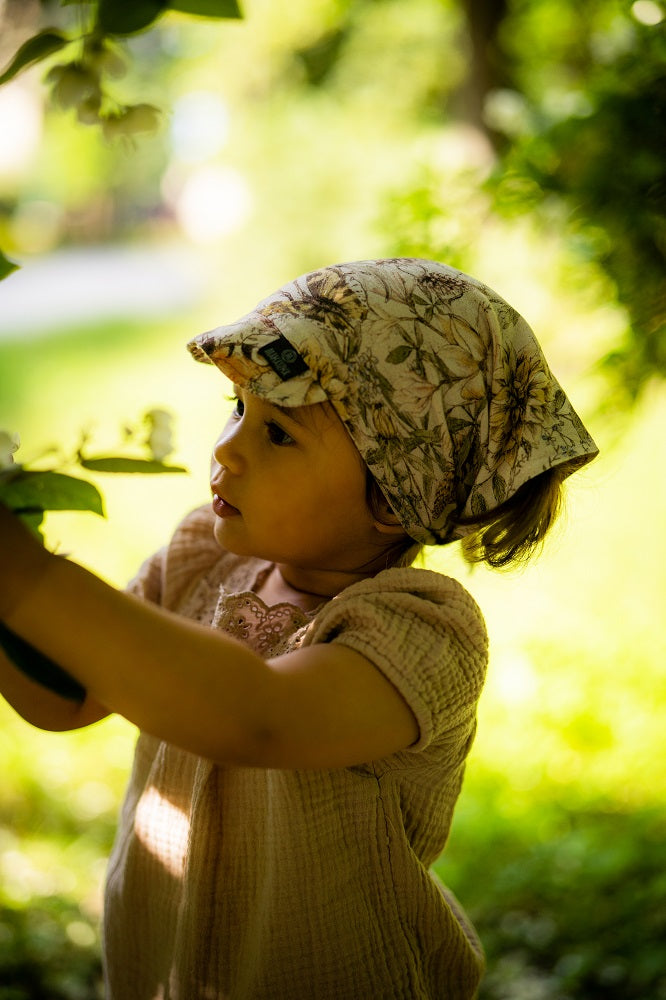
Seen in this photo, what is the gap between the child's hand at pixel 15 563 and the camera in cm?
89

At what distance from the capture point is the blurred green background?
2100mm

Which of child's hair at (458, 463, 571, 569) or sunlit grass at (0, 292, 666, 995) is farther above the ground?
child's hair at (458, 463, 571, 569)

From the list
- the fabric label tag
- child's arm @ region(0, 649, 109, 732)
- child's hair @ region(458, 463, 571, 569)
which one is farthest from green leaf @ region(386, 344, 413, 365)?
child's arm @ region(0, 649, 109, 732)

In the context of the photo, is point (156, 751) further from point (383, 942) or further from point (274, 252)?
point (274, 252)

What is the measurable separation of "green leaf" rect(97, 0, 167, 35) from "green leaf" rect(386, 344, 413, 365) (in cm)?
45

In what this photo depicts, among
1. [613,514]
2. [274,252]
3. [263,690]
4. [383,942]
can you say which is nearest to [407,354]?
[263,690]

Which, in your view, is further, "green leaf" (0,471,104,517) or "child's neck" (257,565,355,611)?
"child's neck" (257,565,355,611)

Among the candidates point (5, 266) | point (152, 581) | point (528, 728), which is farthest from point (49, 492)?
point (528, 728)

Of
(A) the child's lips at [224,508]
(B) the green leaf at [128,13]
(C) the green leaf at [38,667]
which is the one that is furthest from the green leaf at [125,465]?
(B) the green leaf at [128,13]

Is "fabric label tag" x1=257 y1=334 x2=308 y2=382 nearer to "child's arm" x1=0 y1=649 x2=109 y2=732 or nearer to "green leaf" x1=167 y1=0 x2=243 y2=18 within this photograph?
"green leaf" x1=167 y1=0 x2=243 y2=18

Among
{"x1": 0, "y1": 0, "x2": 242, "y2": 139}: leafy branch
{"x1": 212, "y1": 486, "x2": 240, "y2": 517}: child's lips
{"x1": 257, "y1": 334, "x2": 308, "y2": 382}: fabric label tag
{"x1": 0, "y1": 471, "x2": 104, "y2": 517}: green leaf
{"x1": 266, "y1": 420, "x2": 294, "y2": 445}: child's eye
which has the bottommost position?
{"x1": 0, "y1": 471, "x2": 104, "y2": 517}: green leaf

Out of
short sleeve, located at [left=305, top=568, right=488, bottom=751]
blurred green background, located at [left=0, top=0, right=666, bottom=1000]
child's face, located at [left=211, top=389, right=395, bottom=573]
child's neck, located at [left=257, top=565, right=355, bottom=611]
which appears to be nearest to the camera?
short sleeve, located at [left=305, top=568, right=488, bottom=751]

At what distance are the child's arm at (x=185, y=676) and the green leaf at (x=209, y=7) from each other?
→ 51 centimetres

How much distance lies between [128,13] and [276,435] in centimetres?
50
